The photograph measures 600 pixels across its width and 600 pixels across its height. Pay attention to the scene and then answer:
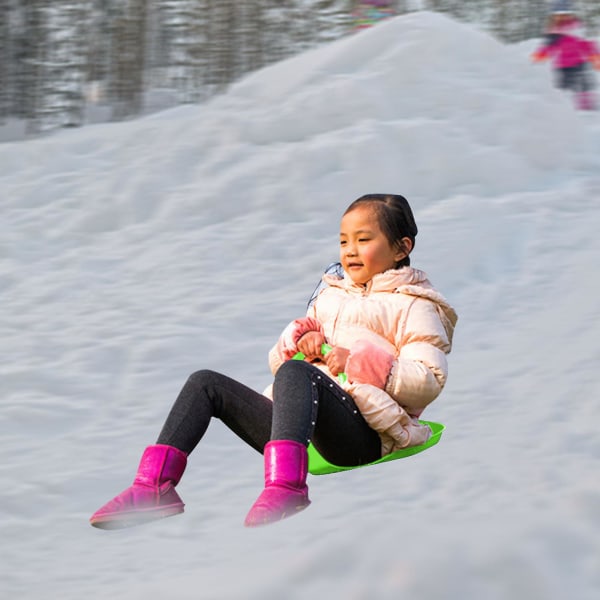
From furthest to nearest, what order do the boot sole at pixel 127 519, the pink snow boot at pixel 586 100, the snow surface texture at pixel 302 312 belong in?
the pink snow boot at pixel 586 100 < the boot sole at pixel 127 519 < the snow surface texture at pixel 302 312

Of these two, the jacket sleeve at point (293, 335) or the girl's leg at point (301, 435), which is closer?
the girl's leg at point (301, 435)

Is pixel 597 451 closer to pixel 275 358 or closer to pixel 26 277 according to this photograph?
pixel 275 358

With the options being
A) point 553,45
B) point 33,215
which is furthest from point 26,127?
point 553,45

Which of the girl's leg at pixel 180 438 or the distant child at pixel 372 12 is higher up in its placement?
the distant child at pixel 372 12

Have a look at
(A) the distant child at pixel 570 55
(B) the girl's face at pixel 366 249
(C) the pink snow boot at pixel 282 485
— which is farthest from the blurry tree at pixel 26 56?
(C) the pink snow boot at pixel 282 485

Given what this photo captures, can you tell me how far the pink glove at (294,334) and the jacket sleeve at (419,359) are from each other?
8.3 inches

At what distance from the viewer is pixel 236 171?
17.0ft

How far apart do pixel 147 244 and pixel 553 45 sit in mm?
3172

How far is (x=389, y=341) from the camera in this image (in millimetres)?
2404

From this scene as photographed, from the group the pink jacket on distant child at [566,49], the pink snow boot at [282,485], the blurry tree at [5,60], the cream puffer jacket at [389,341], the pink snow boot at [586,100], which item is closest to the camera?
the pink snow boot at [282,485]

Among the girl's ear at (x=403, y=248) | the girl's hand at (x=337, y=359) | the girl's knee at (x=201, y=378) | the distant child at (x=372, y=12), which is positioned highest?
the girl's ear at (x=403, y=248)

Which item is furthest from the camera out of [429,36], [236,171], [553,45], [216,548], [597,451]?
[553,45]

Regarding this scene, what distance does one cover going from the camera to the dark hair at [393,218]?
2.47m

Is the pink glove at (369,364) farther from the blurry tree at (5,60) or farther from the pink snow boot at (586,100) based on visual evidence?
the blurry tree at (5,60)
